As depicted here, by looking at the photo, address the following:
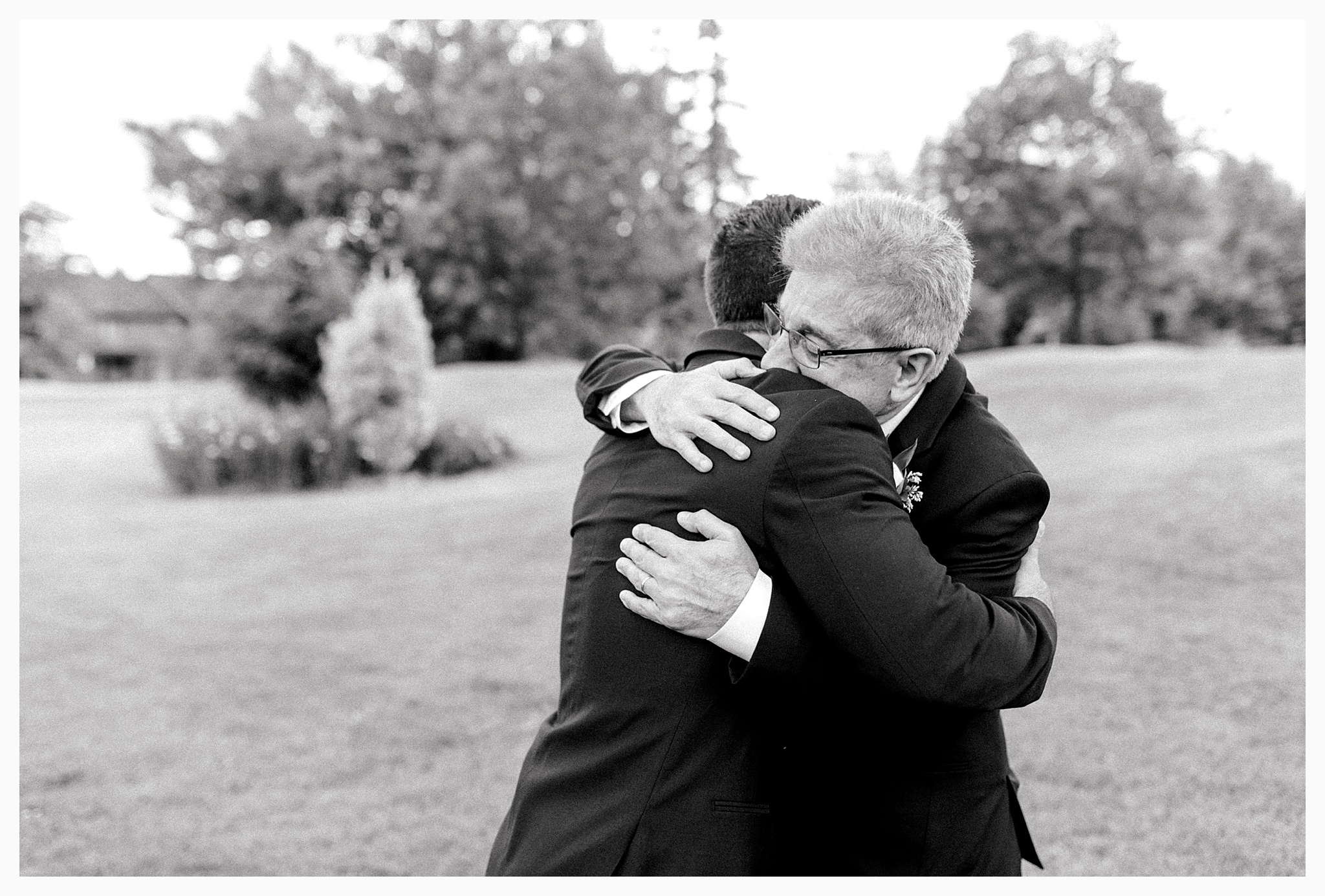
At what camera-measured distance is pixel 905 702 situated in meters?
1.87

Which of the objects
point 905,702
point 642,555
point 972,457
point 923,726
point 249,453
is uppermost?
point 972,457

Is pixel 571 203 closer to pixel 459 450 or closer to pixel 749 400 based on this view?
pixel 459 450

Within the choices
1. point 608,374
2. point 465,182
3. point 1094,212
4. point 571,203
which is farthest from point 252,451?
point 1094,212

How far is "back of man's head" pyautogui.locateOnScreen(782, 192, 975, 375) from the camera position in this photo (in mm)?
1927

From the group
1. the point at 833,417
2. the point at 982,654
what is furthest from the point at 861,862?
the point at 833,417

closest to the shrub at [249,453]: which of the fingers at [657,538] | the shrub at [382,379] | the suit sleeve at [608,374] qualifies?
the shrub at [382,379]

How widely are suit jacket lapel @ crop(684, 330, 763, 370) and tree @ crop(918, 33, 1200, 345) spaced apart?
37.4 metres

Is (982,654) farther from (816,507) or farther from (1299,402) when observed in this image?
(1299,402)

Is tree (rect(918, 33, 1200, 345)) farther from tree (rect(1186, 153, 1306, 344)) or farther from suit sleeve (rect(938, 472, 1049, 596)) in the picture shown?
suit sleeve (rect(938, 472, 1049, 596))

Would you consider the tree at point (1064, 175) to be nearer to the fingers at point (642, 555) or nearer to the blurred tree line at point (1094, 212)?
the blurred tree line at point (1094, 212)

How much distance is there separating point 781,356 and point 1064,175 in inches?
1537

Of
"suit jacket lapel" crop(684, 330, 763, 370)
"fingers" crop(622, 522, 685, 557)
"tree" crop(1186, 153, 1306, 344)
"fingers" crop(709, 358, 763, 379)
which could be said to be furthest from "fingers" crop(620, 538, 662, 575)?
"tree" crop(1186, 153, 1306, 344)

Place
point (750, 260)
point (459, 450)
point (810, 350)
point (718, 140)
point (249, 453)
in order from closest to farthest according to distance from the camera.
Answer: point (810, 350) → point (750, 260) → point (718, 140) → point (249, 453) → point (459, 450)

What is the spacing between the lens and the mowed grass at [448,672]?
494 centimetres
